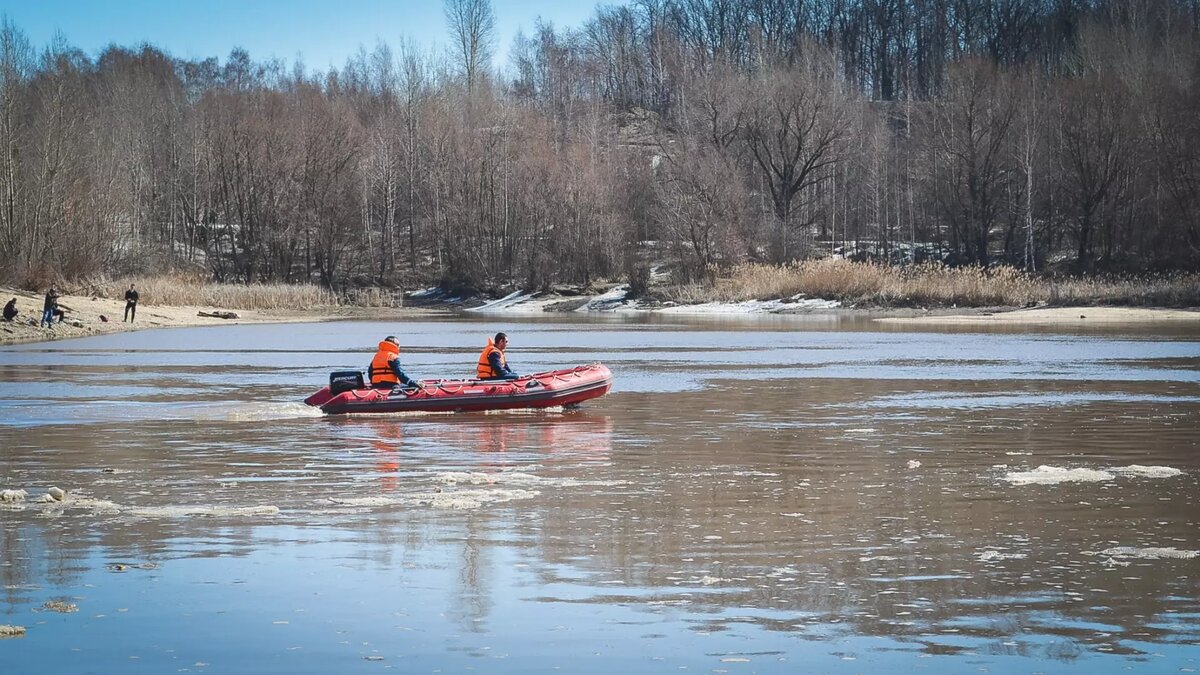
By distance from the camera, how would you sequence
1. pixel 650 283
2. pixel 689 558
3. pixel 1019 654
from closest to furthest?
pixel 1019 654, pixel 689 558, pixel 650 283

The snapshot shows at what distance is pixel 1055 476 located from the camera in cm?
1384

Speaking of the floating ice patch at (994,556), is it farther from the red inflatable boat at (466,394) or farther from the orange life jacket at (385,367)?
the orange life jacket at (385,367)

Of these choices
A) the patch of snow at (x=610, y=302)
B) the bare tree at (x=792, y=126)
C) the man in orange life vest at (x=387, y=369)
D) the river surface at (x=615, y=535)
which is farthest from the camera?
the bare tree at (x=792, y=126)

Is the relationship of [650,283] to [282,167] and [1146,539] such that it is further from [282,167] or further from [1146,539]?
[1146,539]

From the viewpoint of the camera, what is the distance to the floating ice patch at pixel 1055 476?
13.6 metres

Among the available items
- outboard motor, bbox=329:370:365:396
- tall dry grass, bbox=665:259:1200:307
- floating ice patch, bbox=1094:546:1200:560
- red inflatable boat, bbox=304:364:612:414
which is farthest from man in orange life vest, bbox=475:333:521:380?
tall dry grass, bbox=665:259:1200:307

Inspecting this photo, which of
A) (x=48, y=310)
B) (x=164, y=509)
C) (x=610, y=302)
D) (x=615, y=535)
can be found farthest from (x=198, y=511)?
(x=610, y=302)

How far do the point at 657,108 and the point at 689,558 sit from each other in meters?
103

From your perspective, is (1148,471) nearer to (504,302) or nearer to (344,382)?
(344,382)

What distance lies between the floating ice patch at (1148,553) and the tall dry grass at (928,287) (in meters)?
43.2

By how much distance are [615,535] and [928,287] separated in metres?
46.3

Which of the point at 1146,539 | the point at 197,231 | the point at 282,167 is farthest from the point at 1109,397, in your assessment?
the point at 197,231

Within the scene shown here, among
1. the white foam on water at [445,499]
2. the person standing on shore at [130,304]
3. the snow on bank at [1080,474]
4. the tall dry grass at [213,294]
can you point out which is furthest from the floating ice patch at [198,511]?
the tall dry grass at [213,294]

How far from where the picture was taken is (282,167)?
76188 millimetres
